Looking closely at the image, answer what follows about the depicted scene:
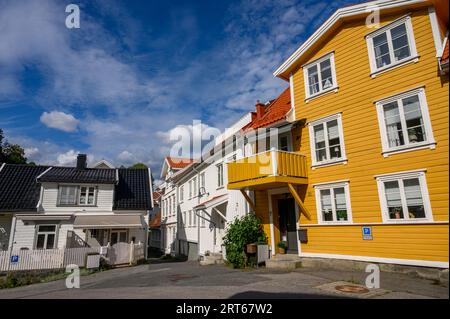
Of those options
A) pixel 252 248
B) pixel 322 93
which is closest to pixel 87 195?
pixel 252 248

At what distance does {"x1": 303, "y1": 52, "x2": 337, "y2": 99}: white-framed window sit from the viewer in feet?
44.1

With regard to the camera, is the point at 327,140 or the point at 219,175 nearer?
the point at 327,140

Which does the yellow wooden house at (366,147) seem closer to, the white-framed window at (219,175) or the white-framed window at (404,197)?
the white-framed window at (404,197)

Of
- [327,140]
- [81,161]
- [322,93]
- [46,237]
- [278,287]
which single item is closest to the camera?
[278,287]

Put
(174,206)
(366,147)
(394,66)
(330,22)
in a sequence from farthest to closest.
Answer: (174,206), (330,22), (366,147), (394,66)

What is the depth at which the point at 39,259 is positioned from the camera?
60.4 feet

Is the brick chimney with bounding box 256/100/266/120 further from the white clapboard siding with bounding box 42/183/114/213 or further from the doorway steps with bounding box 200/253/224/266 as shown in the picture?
the white clapboard siding with bounding box 42/183/114/213

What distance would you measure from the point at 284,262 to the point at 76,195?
1816cm

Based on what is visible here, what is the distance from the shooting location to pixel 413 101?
10570 mm

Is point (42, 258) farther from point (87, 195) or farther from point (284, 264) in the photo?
point (284, 264)

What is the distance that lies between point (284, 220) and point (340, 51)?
28.0 ft

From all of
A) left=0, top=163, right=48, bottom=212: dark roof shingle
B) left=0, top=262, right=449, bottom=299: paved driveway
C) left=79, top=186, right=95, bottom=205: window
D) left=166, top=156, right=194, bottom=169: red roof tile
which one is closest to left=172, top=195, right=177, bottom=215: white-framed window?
left=166, top=156, right=194, bottom=169: red roof tile

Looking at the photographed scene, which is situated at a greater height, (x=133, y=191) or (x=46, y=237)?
(x=133, y=191)

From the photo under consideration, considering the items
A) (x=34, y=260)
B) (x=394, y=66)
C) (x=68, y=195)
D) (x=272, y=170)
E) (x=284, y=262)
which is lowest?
(x=34, y=260)
